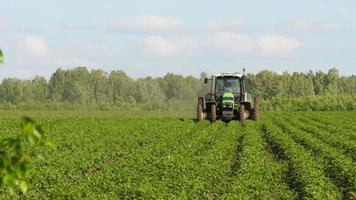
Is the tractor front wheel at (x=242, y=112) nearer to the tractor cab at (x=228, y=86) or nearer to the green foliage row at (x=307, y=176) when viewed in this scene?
the tractor cab at (x=228, y=86)

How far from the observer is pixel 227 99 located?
31.0 metres

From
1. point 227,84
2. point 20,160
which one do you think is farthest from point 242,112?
point 20,160

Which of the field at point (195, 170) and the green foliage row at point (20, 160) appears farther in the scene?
the field at point (195, 170)

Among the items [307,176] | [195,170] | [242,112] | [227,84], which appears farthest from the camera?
[227,84]

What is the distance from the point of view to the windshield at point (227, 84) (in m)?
31.6

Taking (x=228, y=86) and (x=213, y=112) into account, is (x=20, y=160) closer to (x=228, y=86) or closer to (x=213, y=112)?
(x=213, y=112)

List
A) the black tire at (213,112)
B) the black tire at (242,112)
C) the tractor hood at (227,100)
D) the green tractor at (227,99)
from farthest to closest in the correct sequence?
the black tire at (213,112) → the black tire at (242,112) → the green tractor at (227,99) → the tractor hood at (227,100)

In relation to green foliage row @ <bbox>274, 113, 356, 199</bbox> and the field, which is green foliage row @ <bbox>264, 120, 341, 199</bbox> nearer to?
the field

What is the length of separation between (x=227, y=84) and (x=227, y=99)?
3.65ft

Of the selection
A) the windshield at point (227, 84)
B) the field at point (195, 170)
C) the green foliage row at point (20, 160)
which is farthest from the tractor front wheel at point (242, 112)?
the green foliage row at point (20, 160)

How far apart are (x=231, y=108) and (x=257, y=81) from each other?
88869 millimetres

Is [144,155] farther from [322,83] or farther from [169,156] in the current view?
[322,83]

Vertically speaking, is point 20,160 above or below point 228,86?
below

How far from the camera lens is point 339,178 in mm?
13719
